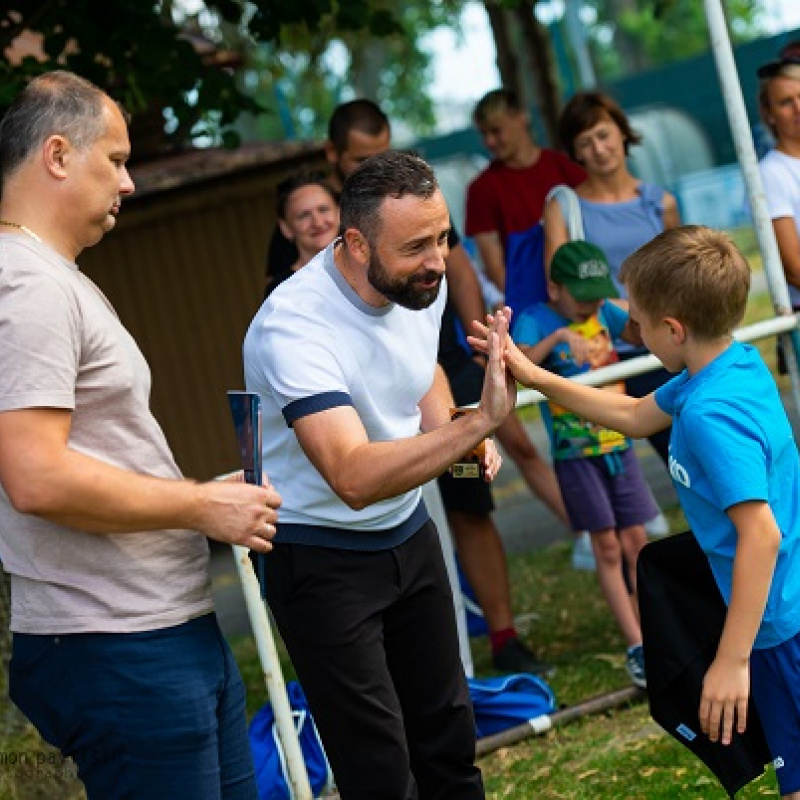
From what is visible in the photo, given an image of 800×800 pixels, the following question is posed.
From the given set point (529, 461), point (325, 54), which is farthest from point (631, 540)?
point (325, 54)

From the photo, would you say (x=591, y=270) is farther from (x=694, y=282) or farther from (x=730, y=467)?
(x=730, y=467)

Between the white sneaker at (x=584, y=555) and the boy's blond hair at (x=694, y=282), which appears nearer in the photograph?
the boy's blond hair at (x=694, y=282)

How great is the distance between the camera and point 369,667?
3643 millimetres

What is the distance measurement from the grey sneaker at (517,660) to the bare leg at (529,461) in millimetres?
1145

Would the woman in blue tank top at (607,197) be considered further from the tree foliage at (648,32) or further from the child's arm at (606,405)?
the tree foliage at (648,32)

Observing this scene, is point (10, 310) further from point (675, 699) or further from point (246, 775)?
point (675, 699)

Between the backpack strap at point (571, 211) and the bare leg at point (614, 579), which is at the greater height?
the backpack strap at point (571, 211)

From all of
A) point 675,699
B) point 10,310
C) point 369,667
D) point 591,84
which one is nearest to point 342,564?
point 369,667

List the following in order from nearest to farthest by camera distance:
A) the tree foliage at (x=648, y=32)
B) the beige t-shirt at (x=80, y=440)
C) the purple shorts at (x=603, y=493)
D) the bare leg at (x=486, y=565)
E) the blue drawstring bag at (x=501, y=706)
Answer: the beige t-shirt at (x=80, y=440) → the blue drawstring bag at (x=501, y=706) → the purple shorts at (x=603, y=493) → the bare leg at (x=486, y=565) → the tree foliage at (x=648, y=32)

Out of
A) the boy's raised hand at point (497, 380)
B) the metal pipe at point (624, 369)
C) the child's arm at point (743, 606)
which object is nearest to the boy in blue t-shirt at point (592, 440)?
the metal pipe at point (624, 369)

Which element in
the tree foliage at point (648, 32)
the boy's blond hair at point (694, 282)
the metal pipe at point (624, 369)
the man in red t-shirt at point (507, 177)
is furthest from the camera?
the tree foliage at point (648, 32)

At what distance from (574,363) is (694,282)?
7.39 feet

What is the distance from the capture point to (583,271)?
575 centimetres

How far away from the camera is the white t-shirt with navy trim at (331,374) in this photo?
3.51m
